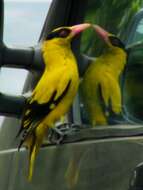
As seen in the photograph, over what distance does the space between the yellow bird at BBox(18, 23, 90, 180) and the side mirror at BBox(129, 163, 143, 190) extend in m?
1.16

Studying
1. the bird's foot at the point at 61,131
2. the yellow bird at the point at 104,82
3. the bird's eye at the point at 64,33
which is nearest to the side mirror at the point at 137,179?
the yellow bird at the point at 104,82


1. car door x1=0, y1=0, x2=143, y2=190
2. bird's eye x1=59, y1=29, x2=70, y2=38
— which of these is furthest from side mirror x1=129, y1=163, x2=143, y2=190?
bird's eye x1=59, y1=29, x2=70, y2=38

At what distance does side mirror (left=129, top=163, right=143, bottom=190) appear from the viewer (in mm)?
2914

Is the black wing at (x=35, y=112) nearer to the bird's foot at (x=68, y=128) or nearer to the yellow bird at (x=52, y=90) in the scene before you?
the yellow bird at (x=52, y=90)

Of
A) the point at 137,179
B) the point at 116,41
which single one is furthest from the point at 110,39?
the point at 137,179

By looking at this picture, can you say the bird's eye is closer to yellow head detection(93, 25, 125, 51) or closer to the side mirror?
yellow head detection(93, 25, 125, 51)

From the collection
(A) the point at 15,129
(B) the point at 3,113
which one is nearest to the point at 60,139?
(B) the point at 3,113

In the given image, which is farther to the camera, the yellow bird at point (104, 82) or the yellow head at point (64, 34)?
the yellow head at point (64, 34)

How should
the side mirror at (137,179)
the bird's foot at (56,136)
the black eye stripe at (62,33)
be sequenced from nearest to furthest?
the side mirror at (137,179)
the bird's foot at (56,136)
the black eye stripe at (62,33)

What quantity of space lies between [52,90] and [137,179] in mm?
1342

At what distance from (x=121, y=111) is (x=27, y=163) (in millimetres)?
1024

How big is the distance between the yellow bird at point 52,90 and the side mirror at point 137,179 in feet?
3.81

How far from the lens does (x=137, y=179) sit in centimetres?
296

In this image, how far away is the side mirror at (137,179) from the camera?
2.91 meters
